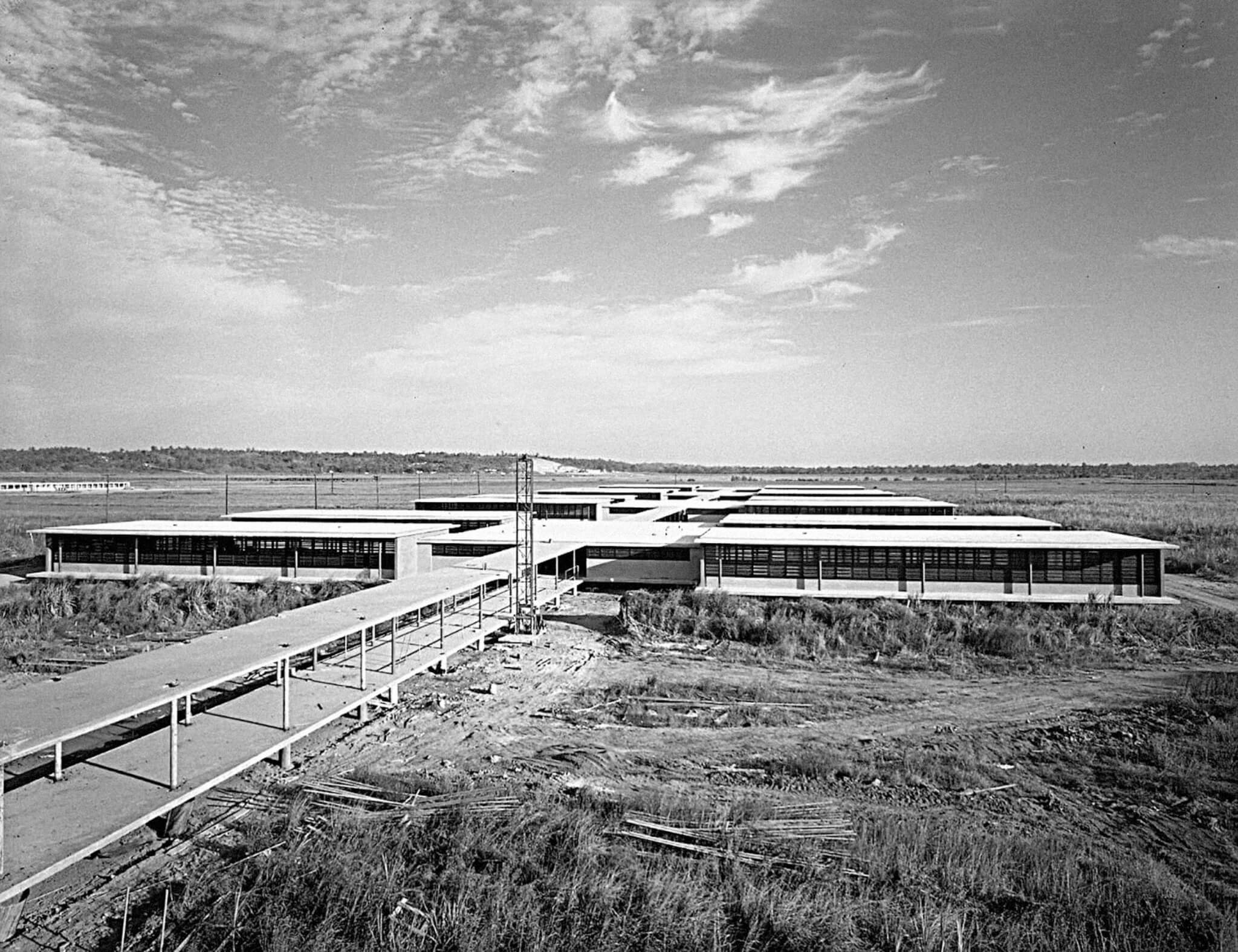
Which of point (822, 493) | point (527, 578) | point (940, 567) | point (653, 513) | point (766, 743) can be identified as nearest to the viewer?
point (766, 743)

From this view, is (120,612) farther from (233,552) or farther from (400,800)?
(400,800)

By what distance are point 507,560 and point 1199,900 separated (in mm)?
20975

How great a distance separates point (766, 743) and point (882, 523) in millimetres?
23436

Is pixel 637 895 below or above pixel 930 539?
below

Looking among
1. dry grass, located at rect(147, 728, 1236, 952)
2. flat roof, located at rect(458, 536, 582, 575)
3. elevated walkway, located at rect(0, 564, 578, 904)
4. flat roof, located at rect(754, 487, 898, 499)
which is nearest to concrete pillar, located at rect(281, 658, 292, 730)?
elevated walkway, located at rect(0, 564, 578, 904)

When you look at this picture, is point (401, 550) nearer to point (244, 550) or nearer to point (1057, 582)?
point (244, 550)

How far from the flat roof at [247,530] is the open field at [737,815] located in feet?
39.9

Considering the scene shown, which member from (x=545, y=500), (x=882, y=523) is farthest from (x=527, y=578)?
(x=545, y=500)

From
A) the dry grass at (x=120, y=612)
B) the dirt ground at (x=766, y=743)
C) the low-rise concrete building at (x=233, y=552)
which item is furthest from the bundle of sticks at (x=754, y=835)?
the low-rise concrete building at (x=233, y=552)

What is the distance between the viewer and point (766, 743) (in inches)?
629

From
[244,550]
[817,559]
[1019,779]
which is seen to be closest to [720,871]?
[1019,779]

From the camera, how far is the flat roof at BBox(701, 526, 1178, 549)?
2853 cm

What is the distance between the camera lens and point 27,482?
10444cm

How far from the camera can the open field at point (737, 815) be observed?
905 cm
